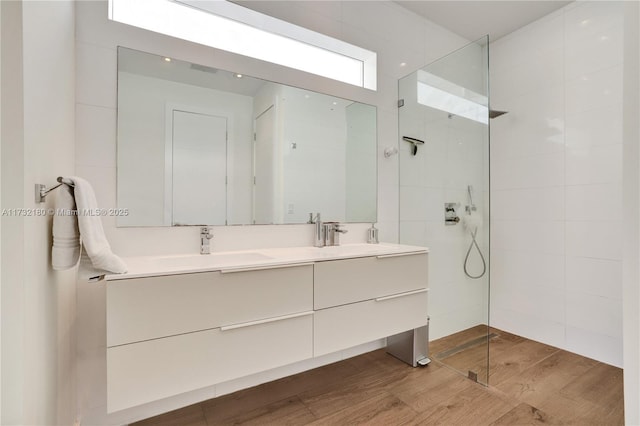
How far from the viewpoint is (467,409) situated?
1.64 meters

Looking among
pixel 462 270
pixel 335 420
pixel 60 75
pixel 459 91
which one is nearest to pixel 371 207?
pixel 462 270

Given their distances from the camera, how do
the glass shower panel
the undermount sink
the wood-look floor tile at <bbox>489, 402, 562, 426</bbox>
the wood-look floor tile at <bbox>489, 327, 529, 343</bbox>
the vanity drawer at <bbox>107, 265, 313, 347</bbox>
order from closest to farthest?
the vanity drawer at <bbox>107, 265, 313, 347</bbox> → the undermount sink → the wood-look floor tile at <bbox>489, 402, 562, 426</bbox> → the glass shower panel → the wood-look floor tile at <bbox>489, 327, 529, 343</bbox>

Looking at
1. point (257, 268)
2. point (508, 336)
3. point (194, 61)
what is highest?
point (194, 61)

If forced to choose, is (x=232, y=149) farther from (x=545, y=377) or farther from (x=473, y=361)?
(x=545, y=377)

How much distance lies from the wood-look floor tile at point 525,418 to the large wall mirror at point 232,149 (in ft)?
4.54

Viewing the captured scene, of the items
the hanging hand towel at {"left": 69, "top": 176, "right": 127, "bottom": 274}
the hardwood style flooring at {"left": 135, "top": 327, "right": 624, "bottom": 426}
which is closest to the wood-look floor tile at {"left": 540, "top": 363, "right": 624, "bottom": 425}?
the hardwood style flooring at {"left": 135, "top": 327, "right": 624, "bottom": 426}

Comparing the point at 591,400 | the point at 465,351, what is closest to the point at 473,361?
the point at 465,351

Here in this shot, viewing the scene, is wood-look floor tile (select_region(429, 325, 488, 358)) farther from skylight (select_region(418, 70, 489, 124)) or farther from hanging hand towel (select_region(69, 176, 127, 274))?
hanging hand towel (select_region(69, 176, 127, 274))

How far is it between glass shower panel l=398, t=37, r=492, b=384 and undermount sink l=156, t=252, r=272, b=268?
129cm

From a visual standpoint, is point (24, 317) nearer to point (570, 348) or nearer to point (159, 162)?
point (159, 162)

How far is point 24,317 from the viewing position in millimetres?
751

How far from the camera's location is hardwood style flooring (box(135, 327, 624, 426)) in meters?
1.56

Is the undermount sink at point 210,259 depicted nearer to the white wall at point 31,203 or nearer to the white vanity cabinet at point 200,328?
the white vanity cabinet at point 200,328

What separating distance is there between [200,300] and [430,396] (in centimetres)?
143
